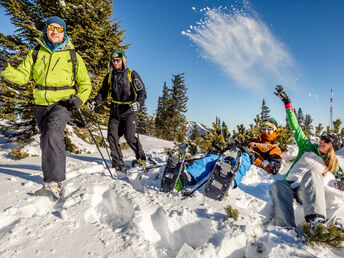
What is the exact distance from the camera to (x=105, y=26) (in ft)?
27.0

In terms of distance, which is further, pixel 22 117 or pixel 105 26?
pixel 105 26

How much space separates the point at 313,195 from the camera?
2227 mm

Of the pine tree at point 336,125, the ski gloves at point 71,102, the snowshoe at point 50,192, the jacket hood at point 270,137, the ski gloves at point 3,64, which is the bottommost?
the snowshoe at point 50,192

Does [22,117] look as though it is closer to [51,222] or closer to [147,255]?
[51,222]

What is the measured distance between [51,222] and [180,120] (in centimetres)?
2684

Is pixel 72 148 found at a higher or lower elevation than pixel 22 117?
lower

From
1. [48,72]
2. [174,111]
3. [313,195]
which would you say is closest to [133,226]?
[313,195]

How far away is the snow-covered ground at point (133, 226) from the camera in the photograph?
1.64 metres

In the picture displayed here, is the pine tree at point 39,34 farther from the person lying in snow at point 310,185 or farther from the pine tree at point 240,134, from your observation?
the person lying in snow at point 310,185

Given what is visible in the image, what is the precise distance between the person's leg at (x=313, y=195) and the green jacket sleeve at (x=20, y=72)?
13.4 feet

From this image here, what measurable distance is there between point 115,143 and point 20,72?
2.06 metres

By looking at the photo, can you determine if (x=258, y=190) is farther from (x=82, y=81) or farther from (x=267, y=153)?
(x=82, y=81)

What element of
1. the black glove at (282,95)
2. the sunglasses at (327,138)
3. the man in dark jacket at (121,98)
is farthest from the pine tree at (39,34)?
the sunglasses at (327,138)

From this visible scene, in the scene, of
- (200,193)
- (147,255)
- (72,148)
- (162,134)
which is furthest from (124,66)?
(162,134)
